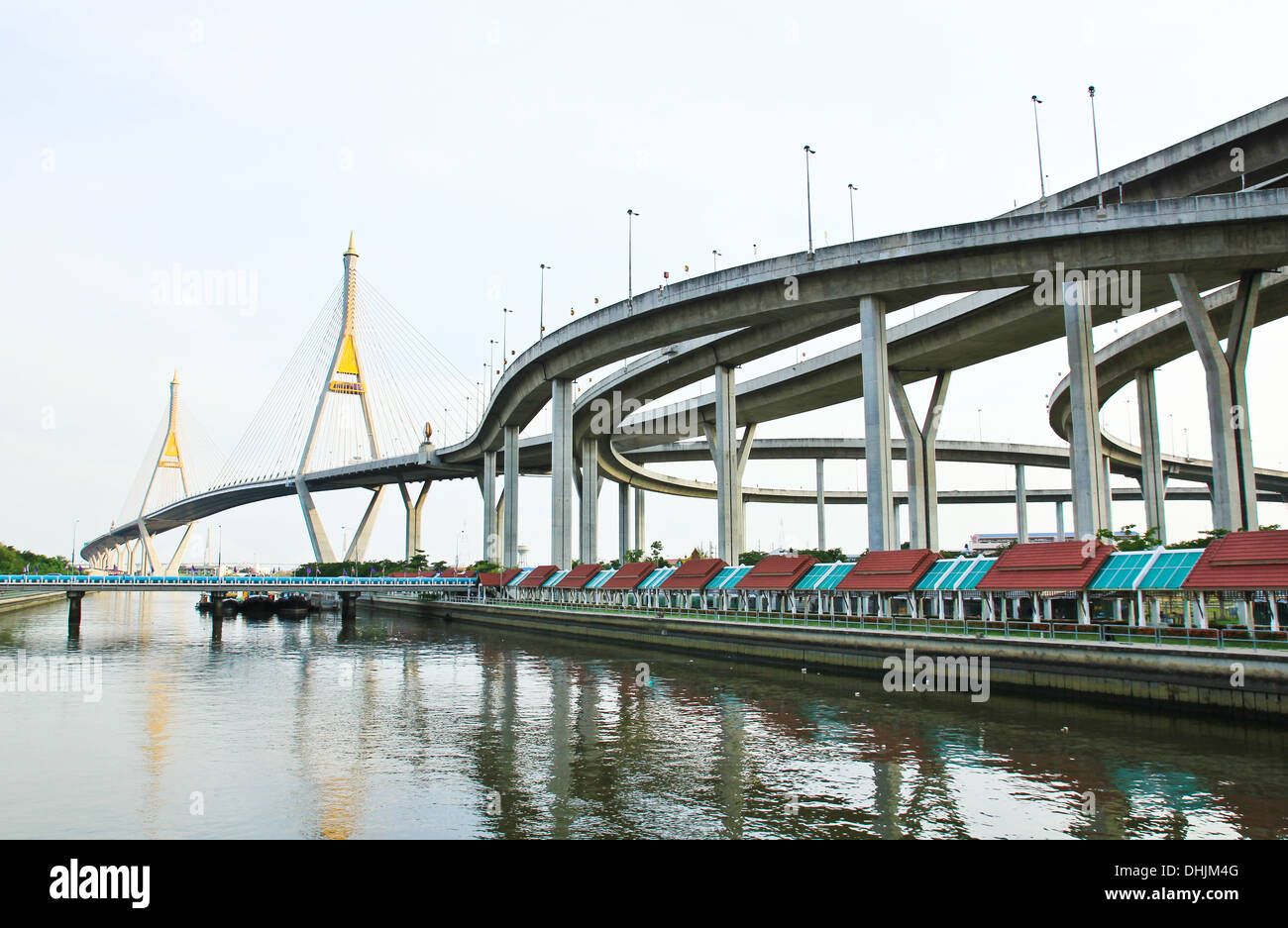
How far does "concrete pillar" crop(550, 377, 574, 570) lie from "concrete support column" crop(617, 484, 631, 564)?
215 feet

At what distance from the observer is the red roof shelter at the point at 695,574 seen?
2319 inches

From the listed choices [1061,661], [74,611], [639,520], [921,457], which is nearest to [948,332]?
[921,457]

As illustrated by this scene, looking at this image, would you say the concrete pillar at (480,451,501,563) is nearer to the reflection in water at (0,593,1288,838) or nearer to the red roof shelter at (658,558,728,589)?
the red roof shelter at (658,558,728,589)

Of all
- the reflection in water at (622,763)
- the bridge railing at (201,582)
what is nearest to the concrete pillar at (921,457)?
the reflection in water at (622,763)

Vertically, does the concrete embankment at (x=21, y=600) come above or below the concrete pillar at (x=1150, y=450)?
below

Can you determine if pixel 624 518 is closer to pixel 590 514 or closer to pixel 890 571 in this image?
pixel 590 514

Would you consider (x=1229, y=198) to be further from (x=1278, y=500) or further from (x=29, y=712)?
(x=1278, y=500)

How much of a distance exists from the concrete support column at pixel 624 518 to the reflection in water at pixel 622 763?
10950cm

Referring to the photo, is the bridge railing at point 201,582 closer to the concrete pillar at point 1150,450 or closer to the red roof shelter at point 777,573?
the red roof shelter at point 777,573

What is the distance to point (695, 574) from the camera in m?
60.1

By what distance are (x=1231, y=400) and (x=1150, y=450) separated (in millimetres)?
21270

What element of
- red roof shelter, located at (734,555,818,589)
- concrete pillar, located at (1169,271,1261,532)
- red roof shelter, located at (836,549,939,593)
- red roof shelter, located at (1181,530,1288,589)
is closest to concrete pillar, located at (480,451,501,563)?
red roof shelter, located at (734,555,818,589)
